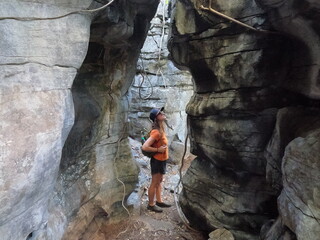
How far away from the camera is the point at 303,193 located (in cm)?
283

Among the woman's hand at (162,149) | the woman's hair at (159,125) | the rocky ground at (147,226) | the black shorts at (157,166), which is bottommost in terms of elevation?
the rocky ground at (147,226)

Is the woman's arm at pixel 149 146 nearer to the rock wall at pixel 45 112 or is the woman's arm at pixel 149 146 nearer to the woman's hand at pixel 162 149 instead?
the woman's hand at pixel 162 149

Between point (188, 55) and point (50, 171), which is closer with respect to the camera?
point (50, 171)

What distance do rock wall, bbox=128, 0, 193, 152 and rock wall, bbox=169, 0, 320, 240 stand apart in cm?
531

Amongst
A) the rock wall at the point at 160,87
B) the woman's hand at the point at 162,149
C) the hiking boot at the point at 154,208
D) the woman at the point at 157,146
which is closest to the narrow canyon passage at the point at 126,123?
the hiking boot at the point at 154,208

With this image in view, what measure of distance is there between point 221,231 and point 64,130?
11.1 feet

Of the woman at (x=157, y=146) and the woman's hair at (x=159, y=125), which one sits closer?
the woman at (x=157, y=146)

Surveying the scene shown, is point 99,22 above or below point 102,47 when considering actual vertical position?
above

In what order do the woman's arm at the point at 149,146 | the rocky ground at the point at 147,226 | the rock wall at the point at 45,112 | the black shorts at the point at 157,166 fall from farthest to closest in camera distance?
1. the black shorts at the point at 157,166
2. the woman's arm at the point at 149,146
3. the rocky ground at the point at 147,226
4. the rock wall at the point at 45,112

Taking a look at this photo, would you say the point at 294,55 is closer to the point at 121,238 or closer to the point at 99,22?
the point at 99,22

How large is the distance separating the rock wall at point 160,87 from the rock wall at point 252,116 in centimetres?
531

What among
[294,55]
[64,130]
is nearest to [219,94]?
[294,55]

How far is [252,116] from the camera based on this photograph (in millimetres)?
4469

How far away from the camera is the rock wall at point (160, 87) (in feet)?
36.4
